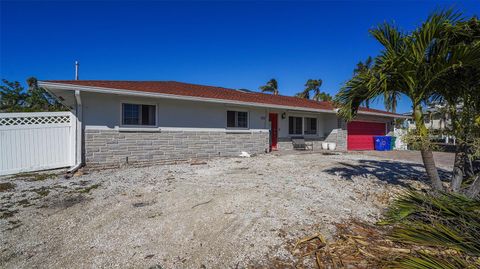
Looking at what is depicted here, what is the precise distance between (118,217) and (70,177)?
3.94 meters

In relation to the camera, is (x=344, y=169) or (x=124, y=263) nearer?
(x=124, y=263)

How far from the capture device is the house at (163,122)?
8.14 m

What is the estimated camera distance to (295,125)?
1494 cm

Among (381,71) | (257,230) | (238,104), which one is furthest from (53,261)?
(238,104)

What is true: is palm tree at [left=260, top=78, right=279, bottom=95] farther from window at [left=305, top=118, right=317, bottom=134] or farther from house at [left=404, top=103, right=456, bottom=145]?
house at [left=404, top=103, right=456, bottom=145]

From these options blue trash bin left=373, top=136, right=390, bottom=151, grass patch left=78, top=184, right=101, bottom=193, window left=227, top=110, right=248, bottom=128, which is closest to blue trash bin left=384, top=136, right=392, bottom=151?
blue trash bin left=373, top=136, right=390, bottom=151

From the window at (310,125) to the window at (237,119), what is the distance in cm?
521

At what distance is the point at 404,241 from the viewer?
2.93 m

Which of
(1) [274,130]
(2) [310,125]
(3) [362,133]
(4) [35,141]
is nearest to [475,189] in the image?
(1) [274,130]

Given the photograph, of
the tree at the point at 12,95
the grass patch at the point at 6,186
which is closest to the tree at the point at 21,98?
the tree at the point at 12,95

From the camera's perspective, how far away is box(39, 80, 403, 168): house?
8141mm

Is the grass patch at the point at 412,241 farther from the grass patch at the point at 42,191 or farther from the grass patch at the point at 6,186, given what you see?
the grass patch at the point at 6,186

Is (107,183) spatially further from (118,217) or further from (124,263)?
(124,263)

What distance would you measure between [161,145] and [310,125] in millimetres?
9979
